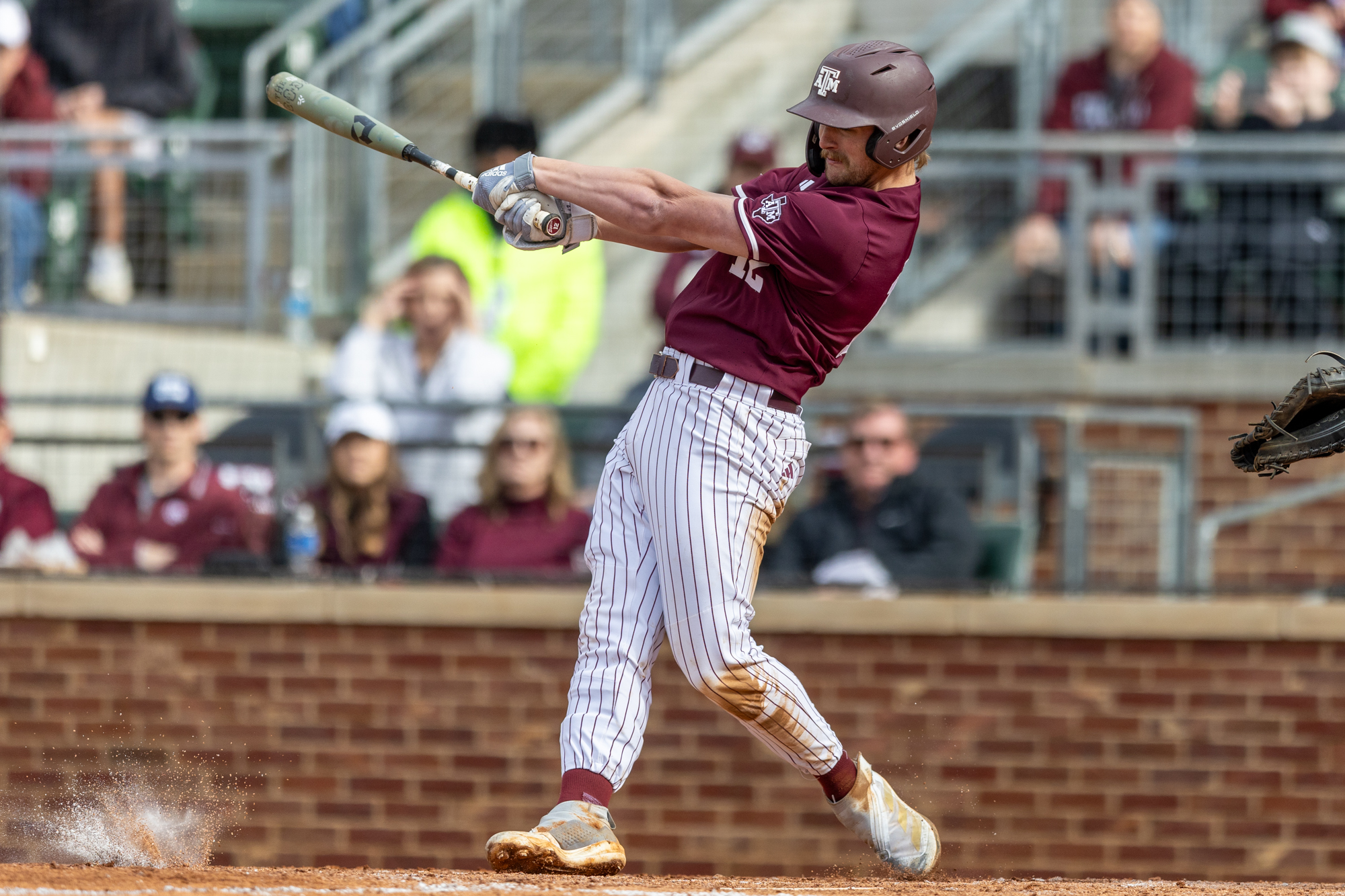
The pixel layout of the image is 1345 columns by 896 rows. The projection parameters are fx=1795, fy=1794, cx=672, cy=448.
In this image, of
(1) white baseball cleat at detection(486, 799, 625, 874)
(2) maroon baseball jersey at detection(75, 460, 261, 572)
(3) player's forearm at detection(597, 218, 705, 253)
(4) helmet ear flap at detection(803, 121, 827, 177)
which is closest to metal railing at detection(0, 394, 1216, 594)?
(2) maroon baseball jersey at detection(75, 460, 261, 572)

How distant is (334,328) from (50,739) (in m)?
2.11

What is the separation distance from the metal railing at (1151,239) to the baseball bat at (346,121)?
128 inches

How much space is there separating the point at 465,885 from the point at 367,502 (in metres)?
2.95

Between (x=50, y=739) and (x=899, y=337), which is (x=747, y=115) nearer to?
(x=899, y=337)

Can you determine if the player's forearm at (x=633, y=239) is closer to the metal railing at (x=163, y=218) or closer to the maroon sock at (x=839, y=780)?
the maroon sock at (x=839, y=780)

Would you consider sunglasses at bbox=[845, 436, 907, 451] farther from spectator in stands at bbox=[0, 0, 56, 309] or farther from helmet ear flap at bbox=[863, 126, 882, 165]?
spectator in stands at bbox=[0, 0, 56, 309]

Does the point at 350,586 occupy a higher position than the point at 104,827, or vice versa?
the point at 350,586

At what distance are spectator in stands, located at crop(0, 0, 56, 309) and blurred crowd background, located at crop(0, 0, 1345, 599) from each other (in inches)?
0.8

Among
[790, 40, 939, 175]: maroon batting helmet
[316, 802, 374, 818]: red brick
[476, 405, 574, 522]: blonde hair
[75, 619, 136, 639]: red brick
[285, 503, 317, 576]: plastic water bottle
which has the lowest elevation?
[316, 802, 374, 818]: red brick

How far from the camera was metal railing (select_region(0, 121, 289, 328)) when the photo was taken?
25.3 ft

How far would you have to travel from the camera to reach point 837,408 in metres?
6.51

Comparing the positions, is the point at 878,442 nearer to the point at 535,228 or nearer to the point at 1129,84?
the point at 1129,84

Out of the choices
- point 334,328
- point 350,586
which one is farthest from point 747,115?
point 350,586

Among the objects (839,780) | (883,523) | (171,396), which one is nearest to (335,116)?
(839,780)
